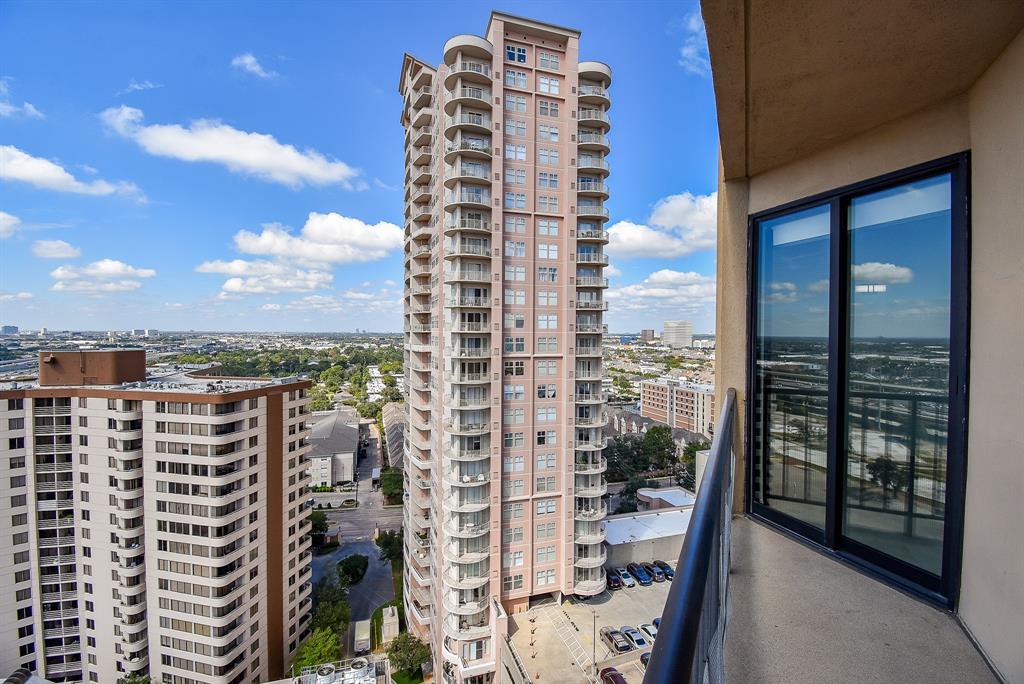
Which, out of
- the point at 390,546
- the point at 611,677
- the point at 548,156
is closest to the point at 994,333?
the point at 611,677

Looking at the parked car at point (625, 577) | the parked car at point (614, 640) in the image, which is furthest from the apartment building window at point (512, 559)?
the parked car at point (625, 577)

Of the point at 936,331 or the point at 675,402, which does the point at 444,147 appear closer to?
the point at 936,331

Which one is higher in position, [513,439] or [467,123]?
[467,123]

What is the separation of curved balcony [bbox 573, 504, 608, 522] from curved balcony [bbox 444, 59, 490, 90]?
14.4m

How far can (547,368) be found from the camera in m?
14.5

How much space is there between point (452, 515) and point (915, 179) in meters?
13.8

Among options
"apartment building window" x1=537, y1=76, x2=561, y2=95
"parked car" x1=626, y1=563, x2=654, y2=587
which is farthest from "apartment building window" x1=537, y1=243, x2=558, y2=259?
"parked car" x1=626, y1=563, x2=654, y2=587

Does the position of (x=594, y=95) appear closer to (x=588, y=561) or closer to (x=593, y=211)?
(x=593, y=211)

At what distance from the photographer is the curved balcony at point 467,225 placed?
13562 mm

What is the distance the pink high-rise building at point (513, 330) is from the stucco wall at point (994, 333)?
39.4 ft

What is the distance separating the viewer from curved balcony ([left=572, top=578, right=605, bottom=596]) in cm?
1493

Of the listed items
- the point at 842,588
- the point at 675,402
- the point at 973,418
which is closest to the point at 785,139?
the point at 973,418

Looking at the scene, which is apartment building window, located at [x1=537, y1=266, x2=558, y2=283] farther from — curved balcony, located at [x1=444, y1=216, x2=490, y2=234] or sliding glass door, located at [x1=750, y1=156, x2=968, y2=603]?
sliding glass door, located at [x1=750, y1=156, x2=968, y2=603]

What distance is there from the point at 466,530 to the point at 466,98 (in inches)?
527
